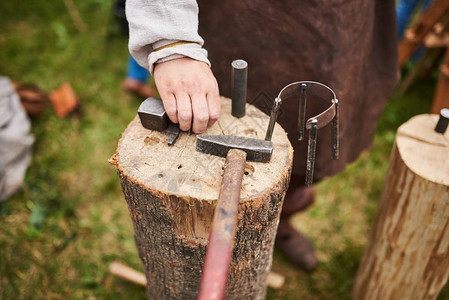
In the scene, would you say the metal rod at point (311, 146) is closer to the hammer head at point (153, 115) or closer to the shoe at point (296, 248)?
the hammer head at point (153, 115)

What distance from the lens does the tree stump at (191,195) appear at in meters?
1.10

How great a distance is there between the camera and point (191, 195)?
107 centimetres

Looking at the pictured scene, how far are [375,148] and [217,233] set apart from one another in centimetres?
260

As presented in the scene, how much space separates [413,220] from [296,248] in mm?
907

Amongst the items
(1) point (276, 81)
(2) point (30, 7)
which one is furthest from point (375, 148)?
(2) point (30, 7)

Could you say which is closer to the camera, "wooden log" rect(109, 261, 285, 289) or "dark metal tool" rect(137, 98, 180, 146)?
"dark metal tool" rect(137, 98, 180, 146)

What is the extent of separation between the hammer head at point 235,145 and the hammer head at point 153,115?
142 mm

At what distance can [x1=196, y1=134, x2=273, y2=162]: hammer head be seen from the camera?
3.80ft

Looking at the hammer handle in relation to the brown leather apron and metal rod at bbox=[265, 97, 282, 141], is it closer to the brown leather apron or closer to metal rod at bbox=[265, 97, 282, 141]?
metal rod at bbox=[265, 97, 282, 141]

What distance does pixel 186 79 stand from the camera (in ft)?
3.74

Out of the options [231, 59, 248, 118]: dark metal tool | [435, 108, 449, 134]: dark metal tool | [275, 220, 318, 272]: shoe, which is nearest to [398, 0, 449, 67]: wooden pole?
[435, 108, 449, 134]: dark metal tool

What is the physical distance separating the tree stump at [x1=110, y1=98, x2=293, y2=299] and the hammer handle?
0.21 ft

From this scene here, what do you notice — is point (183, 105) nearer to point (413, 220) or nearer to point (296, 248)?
point (413, 220)

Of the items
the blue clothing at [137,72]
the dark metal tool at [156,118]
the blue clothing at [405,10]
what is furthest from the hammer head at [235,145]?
the blue clothing at [405,10]
